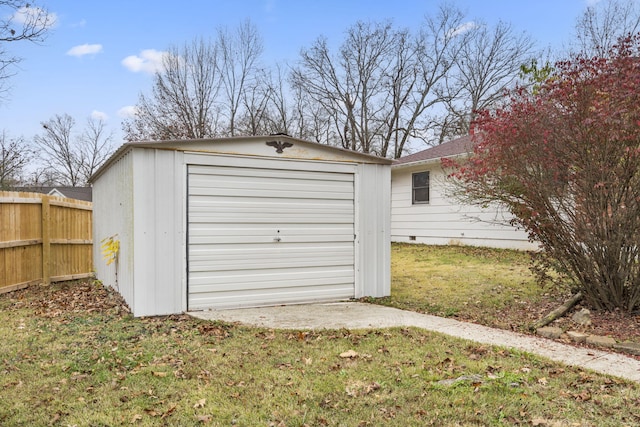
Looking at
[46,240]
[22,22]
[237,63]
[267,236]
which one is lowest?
[46,240]

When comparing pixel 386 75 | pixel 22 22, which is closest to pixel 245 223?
pixel 22 22

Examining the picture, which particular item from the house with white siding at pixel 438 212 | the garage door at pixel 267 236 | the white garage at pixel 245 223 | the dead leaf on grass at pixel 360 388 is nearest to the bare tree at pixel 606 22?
the house with white siding at pixel 438 212

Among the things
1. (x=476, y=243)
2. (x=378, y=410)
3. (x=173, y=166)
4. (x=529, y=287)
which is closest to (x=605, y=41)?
(x=476, y=243)

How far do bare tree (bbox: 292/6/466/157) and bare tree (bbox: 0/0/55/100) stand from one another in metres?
17.6

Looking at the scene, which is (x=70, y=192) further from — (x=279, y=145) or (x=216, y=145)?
(x=279, y=145)

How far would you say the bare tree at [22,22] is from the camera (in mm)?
7539

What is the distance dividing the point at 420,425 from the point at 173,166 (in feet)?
14.2

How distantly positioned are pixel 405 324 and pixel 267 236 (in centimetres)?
229

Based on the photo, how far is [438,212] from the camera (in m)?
13.8

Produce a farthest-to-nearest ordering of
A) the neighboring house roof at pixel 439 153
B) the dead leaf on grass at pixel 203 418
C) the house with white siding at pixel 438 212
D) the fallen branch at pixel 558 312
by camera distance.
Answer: the neighboring house roof at pixel 439 153, the house with white siding at pixel 438 212, the fallen branch at pixel 558 312, the dead leaf on grass at pixel 203 418

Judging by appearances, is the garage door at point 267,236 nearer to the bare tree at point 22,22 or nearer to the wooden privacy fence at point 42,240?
the wooden privacy fence at point 42,240

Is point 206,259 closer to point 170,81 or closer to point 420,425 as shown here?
point 420,425

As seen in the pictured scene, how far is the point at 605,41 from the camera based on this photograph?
1633cm

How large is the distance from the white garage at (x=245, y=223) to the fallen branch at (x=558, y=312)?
2360 millimetres
